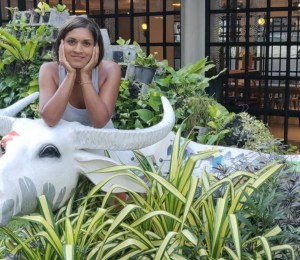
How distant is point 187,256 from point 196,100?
260cm

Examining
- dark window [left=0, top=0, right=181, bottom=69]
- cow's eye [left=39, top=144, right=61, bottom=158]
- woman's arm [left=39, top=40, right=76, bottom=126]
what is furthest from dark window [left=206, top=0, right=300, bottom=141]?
cow's eye [left=39, top=144, right=61, bottom=158]

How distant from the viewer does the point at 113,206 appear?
298cm

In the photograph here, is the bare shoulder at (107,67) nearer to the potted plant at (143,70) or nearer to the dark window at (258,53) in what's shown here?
the potted plant at (143,70)

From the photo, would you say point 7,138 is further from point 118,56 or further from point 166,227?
point 118,56

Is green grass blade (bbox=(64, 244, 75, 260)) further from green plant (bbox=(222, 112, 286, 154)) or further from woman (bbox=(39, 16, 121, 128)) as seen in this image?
green plant (bbox=(222, 112, 286, 154))

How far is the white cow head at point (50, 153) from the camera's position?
8.92 ft

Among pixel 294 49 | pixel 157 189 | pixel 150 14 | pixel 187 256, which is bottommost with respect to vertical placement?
pixel 187 256

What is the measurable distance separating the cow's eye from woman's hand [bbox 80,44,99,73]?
49 centimetres

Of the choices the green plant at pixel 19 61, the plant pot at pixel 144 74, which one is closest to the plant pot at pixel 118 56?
the plant pot at pixel 144 74

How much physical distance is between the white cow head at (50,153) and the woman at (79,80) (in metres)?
0.12

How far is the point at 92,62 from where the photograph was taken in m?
3.09

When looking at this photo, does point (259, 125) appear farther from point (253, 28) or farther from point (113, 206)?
point (253, 28)

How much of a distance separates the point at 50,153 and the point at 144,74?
2.65 metres

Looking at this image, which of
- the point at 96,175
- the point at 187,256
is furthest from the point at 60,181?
the point at 187,256
